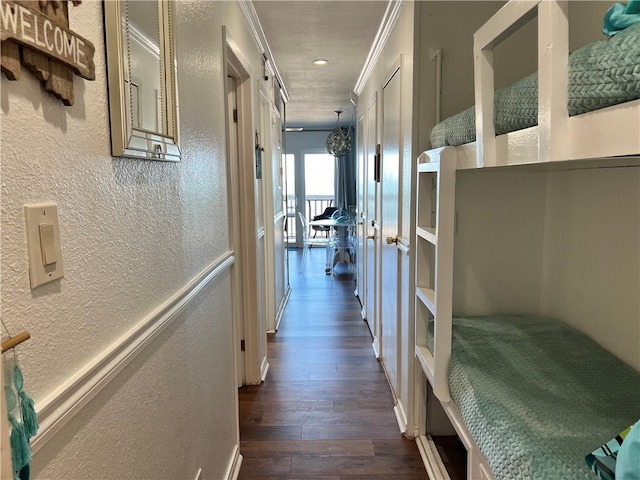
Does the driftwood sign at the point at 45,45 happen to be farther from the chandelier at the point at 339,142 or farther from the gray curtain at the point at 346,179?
the gray curtain at the point at 346,179

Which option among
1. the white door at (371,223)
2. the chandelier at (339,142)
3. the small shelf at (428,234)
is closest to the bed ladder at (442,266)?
the small shelf at (428,234)

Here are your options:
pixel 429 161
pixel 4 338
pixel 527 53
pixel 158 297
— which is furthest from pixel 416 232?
pixel 4 338

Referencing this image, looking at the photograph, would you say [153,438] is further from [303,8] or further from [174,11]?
[303,8]

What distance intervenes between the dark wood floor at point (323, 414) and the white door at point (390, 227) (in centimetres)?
23

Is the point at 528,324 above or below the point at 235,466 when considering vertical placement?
above

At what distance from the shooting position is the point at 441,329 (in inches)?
61.8

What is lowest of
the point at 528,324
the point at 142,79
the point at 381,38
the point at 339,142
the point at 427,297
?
the point at 528,324

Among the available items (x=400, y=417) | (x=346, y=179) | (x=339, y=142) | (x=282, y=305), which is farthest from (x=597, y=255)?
(x=346, y=179)

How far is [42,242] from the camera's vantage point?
0.65 metres

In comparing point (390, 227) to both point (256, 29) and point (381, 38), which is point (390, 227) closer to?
point (381, 38)

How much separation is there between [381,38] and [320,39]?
0.43m

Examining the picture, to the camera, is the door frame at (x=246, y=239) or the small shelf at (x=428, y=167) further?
the door frame at (x=246, y=239)

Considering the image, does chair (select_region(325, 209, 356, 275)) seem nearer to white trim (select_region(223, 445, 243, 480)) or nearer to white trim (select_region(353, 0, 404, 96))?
white trim (select_region(353, 0, 404, 96))

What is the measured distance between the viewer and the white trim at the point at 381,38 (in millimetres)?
2342
